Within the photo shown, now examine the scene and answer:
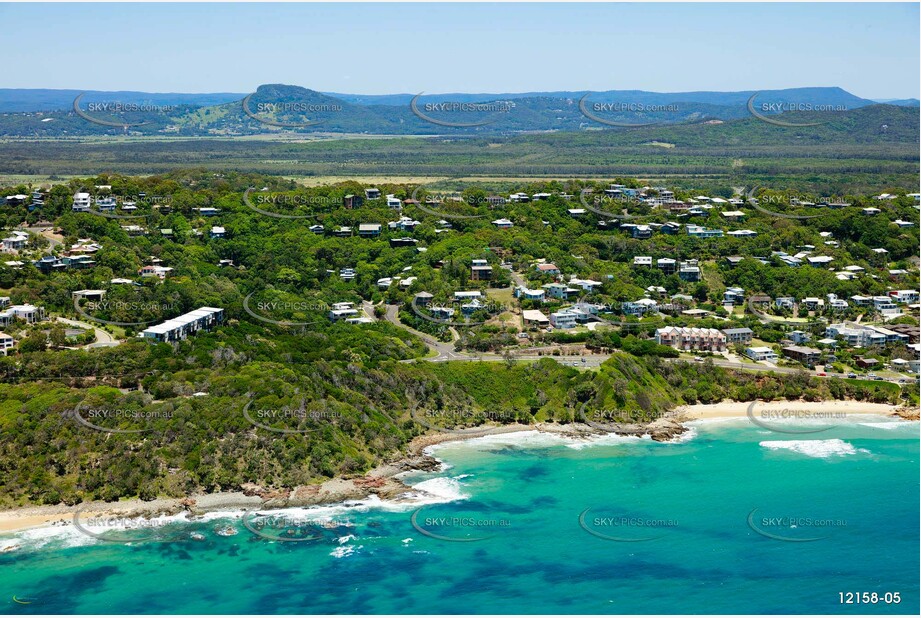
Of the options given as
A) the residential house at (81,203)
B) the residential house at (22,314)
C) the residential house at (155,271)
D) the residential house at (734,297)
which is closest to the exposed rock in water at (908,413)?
the residential house at (734,297)

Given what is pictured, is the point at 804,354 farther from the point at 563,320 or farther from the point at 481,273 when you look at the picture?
the point at 481,273

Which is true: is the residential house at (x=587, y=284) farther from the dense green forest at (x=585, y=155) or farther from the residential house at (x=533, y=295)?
the dense green forest at (x=585, y=155)

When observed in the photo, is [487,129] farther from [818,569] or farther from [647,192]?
[818,569]

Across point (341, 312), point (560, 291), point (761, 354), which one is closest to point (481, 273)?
point (560, 291)

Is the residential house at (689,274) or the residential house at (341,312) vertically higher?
the residential house at (689,274)

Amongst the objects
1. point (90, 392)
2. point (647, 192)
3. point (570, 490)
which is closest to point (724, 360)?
point (570, 490)
